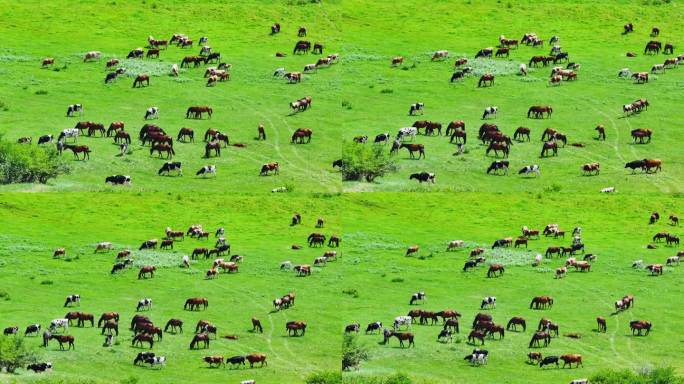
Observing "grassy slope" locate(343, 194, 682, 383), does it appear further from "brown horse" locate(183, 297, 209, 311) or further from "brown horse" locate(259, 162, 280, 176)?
"brown horse" locate(183, 297, 209, 311)

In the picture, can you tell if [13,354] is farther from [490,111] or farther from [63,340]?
[490,111]

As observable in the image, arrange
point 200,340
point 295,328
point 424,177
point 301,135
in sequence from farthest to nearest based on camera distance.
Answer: point 301,135, point 424,177, point 295,328, point 200,340

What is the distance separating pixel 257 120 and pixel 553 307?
53.2ft

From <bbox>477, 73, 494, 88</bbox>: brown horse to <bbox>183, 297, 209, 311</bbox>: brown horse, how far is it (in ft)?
59.4

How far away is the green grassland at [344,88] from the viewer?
8544 centimetres

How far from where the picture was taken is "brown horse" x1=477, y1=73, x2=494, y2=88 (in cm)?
9238

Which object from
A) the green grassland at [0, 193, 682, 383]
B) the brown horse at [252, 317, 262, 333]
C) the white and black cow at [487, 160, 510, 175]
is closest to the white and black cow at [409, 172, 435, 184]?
the green grassland at [0, 193, 682, 383]

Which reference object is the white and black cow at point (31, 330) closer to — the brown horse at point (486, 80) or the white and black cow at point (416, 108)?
the white and black cow at point (416, 108)

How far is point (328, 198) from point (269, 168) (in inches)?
113

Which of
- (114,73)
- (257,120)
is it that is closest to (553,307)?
(257,120)

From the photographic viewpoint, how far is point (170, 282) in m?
83.4

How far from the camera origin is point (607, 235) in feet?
281

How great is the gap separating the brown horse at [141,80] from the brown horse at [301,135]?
26.8ft

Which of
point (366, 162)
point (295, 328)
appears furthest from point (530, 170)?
point (295, 328)
